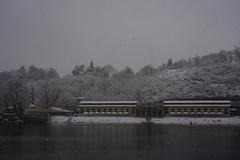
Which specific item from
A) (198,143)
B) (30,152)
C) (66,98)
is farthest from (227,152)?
(66,98)

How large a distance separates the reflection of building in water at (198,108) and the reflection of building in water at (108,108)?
29.0ft

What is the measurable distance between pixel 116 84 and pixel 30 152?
113m

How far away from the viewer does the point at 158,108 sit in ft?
296

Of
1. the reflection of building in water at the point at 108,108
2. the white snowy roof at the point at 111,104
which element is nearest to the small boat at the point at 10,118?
the reflection of building in water at the point at 108,108

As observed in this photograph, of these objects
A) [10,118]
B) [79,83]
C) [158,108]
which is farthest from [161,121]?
[79,83]

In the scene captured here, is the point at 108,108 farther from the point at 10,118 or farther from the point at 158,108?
the point at 10,118

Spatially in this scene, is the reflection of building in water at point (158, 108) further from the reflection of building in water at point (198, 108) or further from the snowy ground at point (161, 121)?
the snowy ground at point (161, 121)

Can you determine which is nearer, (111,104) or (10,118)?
(10,118)

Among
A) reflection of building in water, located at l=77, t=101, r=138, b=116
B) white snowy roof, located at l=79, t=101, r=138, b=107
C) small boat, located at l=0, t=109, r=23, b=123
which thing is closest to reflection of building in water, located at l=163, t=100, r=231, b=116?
white snowy roof, located at l=79, t=101, r=138, b=107

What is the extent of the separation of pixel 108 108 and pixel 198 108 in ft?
74.9

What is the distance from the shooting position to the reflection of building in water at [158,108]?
88.6 meters

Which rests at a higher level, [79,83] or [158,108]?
[79,83]

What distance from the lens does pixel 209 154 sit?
96.7 feet

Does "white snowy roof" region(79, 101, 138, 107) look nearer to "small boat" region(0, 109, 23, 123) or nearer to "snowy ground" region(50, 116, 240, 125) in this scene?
"snowy ground" region(50, 116, 240, 125)
